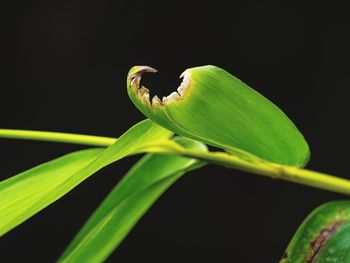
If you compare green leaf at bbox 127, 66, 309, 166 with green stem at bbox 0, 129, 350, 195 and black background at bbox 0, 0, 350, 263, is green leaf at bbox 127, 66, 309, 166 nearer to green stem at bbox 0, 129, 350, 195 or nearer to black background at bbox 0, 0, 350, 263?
green stem at bbox 0, 129, 350, 195

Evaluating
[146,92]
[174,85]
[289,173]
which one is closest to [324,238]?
[289,173]

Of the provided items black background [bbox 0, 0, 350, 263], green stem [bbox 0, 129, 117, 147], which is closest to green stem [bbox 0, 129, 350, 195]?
green stem [bbox 0, 129, 117, 147]

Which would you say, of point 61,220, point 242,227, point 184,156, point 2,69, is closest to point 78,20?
point 2,69

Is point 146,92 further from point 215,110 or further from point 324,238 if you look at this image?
point 324,238

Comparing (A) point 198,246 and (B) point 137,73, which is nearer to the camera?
(B) point 137,73

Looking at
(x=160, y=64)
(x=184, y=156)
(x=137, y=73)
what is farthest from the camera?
(x=160, y=64)

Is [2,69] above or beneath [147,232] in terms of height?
above

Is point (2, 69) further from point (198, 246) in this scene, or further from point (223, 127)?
point (223, 127)
